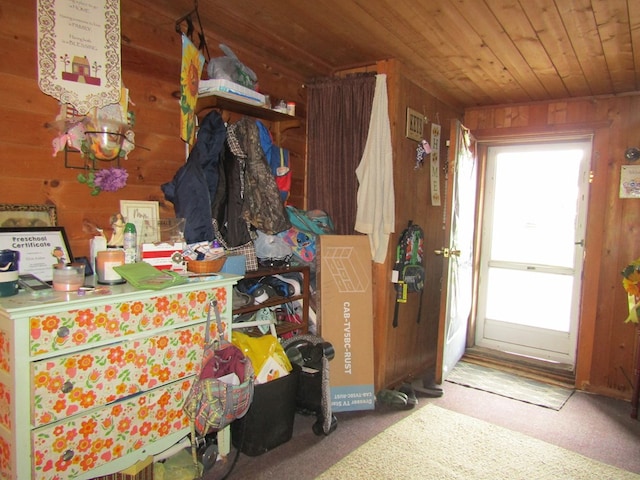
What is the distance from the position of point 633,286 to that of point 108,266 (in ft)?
10.4

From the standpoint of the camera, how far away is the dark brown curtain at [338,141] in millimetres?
2811

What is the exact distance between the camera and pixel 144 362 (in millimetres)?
1678

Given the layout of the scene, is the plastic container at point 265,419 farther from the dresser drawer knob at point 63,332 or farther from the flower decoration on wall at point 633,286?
the flower decoration on wall at point 633,286

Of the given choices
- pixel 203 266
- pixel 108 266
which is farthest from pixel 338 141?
pixel 108 266

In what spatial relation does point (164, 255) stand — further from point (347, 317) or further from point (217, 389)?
point (347, 317)

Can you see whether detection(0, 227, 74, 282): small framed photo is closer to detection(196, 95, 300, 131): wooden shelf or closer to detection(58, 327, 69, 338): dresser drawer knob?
detection(58, 327, 69, 338): dresser drawer knob

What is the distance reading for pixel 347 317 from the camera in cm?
273

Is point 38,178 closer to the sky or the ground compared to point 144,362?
closer to the sky

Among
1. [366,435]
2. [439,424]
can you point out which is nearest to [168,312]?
[366,435]

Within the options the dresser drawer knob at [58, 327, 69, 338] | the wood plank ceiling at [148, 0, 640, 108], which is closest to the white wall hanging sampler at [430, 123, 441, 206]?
the wood plank ceiling at [148, 0, 640, 108]

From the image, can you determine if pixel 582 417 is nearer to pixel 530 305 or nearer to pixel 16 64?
pixel 530 305

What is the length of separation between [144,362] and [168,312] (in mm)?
213

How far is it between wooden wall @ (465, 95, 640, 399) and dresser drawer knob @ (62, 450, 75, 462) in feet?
11.3

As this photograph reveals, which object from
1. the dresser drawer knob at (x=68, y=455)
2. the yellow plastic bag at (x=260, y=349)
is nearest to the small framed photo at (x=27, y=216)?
the dresser drawer knob at (x=68, y=455)
